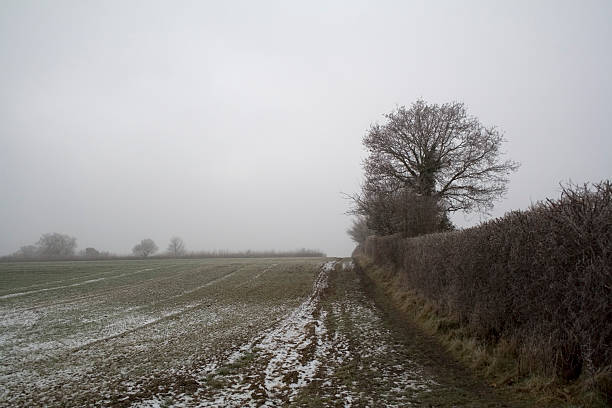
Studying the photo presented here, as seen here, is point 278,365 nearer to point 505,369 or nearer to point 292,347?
point 292,347

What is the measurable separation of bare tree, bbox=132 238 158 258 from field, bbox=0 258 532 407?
106217 millimetres

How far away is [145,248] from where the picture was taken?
118 meters

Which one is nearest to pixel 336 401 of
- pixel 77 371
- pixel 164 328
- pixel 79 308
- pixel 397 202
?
pixel 77 371

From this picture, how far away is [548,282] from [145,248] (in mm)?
125006

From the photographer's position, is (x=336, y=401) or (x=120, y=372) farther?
(x=120, y=372)

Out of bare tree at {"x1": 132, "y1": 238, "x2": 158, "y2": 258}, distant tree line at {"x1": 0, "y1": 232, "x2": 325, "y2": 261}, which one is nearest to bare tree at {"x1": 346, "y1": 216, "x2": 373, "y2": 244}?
distant tree line at {"x1": 0, "y1": 232, "x2": 325, "y2": 261}

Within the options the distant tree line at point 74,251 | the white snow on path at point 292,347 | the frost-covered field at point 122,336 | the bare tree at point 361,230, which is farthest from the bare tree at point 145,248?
the white snow on path at point 292,347

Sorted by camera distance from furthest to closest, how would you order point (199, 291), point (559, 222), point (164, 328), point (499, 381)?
point (199, 291) → point (164, 328) → point (499, 381) → point (559, 222)

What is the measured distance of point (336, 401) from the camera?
6.07 meters

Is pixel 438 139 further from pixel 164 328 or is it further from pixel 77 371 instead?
pixel 77 371

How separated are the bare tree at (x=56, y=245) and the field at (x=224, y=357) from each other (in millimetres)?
106870

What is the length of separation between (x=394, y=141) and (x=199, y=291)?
1806 cm

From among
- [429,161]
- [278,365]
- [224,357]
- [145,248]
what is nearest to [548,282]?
[278,365]

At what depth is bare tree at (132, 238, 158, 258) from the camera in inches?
4580
